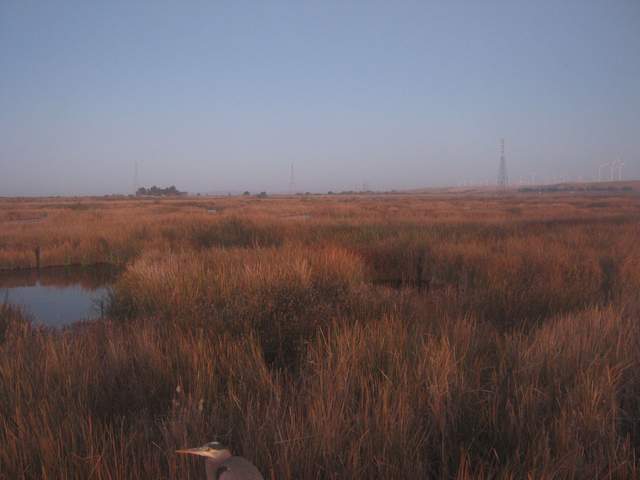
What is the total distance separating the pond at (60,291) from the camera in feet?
27.1

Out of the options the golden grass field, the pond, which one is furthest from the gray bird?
the pond

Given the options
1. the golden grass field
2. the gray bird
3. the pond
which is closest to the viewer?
the gray bird

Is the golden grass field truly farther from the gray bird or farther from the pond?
the pond

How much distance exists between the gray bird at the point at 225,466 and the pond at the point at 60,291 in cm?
748

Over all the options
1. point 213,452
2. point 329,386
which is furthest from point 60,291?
point 213,452

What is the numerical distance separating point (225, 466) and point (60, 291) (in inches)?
468

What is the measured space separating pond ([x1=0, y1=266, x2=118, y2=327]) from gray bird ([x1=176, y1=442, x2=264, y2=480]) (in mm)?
7479

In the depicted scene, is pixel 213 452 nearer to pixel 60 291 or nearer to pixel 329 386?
pixel 329 386

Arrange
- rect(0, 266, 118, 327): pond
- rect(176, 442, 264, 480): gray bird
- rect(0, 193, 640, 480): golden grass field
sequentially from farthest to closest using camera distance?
rect(0, 266, 118, 327): pond < rect(0, 193, 640, 480): golden grass field < rect(176, 442, 264, 480): gray bird

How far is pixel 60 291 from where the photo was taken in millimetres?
10586

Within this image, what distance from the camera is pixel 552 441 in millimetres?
2098

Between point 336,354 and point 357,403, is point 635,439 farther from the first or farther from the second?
point 336,354

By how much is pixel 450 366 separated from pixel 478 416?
14.7 inches

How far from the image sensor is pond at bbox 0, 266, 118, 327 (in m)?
8.25
